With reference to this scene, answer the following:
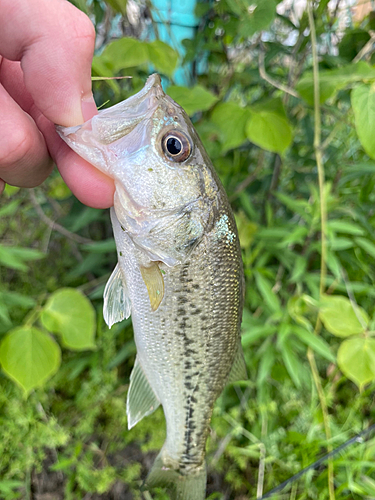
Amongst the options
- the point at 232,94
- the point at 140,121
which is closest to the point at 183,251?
the point at 140,121

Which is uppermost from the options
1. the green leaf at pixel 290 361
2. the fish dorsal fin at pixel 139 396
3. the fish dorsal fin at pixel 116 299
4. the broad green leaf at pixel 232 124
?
the broad green leaf at pixel 232 124

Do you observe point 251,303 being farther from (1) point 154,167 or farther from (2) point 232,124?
(1) point 154,167

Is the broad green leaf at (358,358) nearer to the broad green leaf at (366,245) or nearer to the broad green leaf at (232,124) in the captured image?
the broad green leaf at (366,245)

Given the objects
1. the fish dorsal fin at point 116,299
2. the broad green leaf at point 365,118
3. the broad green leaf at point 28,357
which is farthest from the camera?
the broad green leaf at point 28,357

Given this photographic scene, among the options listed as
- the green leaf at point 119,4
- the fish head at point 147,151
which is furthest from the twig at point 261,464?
the green leaf at point 119,4

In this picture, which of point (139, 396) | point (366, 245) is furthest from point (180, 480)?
point (366, 245)
